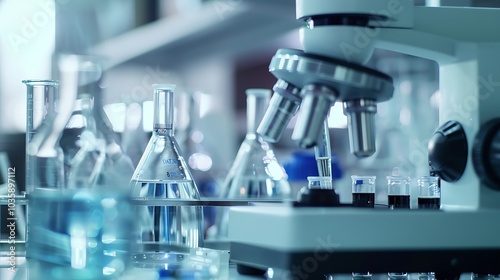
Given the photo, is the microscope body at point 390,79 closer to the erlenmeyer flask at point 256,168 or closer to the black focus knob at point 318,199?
the black focus knob at point 318,199

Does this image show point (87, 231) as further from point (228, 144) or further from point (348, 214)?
point (228, 144)

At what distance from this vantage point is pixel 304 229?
0.90m

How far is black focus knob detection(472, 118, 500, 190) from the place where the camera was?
1.01 m

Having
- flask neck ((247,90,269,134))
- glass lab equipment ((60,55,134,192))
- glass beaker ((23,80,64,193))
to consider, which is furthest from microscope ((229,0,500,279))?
flask neck ((247,90,269,134))

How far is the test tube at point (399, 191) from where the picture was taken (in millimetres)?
1095

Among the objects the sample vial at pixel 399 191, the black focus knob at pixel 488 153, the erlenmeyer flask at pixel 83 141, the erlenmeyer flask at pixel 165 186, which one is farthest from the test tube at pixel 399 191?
the erlenmeyer flask at pixel 83 141

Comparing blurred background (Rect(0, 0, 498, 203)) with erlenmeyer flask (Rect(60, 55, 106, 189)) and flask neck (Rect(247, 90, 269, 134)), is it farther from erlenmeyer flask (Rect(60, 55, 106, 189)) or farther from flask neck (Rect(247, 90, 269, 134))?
flask neck (Rect(247, 90, 269, 134))

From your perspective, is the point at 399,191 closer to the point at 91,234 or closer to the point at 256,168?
the point at 91,234

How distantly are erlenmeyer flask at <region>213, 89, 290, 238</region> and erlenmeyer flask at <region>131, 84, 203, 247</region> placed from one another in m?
0.32

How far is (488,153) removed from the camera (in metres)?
1.02

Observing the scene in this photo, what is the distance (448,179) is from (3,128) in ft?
4.32

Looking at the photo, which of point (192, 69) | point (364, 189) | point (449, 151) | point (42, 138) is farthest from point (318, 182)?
point (192, 69)

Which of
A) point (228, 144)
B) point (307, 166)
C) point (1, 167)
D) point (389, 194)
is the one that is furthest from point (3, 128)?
point (228, 144)

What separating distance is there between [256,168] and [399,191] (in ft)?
1.69
